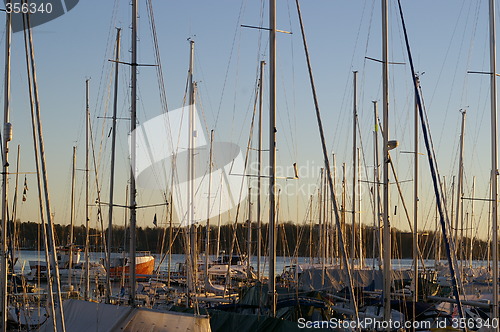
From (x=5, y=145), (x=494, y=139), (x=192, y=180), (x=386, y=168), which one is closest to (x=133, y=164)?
(x=5, y=145)

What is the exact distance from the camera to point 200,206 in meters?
33.8

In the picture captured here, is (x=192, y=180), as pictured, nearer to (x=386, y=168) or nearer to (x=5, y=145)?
(x=386, y=168)

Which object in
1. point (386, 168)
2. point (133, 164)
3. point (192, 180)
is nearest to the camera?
point (133, 164)

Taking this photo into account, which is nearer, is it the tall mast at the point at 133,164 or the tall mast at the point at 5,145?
the tall mast at the point at 5,145

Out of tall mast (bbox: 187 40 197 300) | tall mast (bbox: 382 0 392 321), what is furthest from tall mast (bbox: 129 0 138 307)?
tall mast (bbox: 187 40 197 300)

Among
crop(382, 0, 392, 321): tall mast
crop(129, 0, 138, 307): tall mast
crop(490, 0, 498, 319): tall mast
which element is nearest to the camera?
crop(129, 0, 138, 307): tall mast

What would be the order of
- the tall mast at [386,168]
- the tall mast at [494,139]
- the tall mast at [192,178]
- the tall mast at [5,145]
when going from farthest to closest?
the tall mast at [192,178] → the tall mast at [494,139] → the tall mast at [386,168] → the tall mast at [5,145]

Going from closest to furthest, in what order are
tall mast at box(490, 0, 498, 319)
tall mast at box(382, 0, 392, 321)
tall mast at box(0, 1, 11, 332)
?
1. tall mast at box(0, 1, 11, 332)
2. tall mast at box(382, 0, 392, 321)
3. tall mast at box(490, 0, 498, 319)

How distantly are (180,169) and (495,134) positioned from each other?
42.9ft

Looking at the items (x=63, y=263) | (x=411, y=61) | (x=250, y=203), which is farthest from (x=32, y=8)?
(x=63, y=263)

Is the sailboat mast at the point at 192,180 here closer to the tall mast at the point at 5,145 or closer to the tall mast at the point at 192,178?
the tall mast at the point at 192,178

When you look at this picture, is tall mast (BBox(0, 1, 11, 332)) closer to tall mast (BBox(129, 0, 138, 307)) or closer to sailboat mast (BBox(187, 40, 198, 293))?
tall mast (BBox(129, 0, 138, 307))

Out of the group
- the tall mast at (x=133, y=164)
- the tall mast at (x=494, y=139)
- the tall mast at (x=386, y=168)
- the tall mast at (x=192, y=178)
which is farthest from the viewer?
the tall mast at (x=192, y=178)

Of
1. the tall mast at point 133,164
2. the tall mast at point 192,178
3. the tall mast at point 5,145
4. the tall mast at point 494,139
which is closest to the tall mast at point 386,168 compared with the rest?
the tall mast at point 494,139
